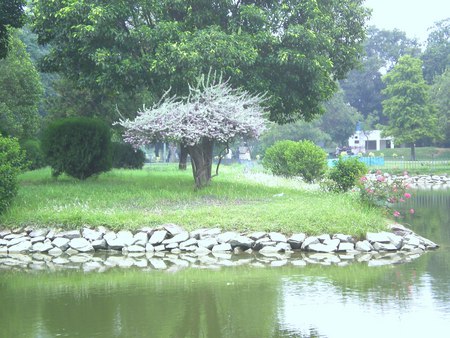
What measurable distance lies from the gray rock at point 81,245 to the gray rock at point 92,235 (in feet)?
0.33

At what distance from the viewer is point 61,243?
1339cm

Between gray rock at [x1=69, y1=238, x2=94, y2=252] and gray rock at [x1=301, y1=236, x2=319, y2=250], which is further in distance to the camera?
gray rock at [x1=69, y1=238, x2=94, y2=252]

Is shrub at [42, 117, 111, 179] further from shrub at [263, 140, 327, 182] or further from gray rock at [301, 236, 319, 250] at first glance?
shrub at [263, 140, 327, 182]

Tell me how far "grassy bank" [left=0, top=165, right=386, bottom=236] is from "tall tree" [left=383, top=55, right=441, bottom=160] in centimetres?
3608

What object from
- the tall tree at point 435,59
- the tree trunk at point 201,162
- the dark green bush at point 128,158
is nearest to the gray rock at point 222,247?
the tree trunk at point 201,162

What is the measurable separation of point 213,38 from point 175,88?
7.33 feet

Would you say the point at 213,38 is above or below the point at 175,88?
above

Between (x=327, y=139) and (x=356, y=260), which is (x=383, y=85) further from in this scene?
(x=356, y=260)

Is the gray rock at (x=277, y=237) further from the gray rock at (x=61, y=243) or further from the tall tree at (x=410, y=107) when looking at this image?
the tall tree at (x=410, y=107)

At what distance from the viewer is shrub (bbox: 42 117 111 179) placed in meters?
19.2

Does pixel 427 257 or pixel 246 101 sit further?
pixel 246 101

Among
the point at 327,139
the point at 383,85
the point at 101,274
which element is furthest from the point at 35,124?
the point at 383,85

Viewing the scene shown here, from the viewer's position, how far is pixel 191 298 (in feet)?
30.0

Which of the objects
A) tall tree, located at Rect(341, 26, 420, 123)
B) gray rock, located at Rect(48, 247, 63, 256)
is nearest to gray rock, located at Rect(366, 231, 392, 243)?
gray rock, located at Rect(48, 247, 63, 256)
